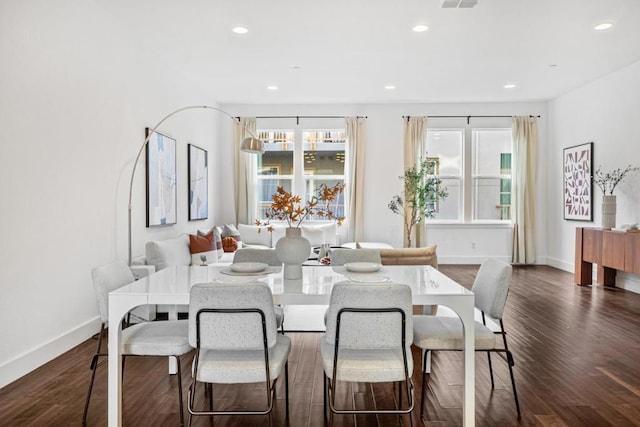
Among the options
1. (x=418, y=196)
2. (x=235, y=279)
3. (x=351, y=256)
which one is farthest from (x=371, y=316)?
(x=418, y=196)

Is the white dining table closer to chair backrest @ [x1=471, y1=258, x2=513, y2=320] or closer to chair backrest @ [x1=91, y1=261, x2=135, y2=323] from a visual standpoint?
chair backrest @ [x1=91, y1=261, x2=135, y2=323]

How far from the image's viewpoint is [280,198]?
258 cm

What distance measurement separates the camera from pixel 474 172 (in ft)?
26.8

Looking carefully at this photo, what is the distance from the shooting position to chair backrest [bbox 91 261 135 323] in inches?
93.2

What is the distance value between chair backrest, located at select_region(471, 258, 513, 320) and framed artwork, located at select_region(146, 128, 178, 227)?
3.59 metres

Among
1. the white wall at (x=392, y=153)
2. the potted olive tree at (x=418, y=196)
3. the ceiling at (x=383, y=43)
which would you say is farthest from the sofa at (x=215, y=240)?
the ceiling at (x=383, y=43)

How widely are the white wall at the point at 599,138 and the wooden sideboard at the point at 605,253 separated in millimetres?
329

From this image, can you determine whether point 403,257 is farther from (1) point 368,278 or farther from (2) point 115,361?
(2) point 115,361

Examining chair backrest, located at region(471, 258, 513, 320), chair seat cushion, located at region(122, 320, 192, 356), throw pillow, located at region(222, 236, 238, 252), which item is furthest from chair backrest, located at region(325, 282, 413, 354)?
throw pillow, located at region(222, 236, 238, 252)

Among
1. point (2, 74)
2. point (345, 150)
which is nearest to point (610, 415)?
point (2, 74)

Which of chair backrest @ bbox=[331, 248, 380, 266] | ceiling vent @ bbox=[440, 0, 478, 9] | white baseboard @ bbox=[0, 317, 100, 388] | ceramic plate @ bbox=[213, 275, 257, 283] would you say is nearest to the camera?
ceramic plate @ bbox=[213, 275, 257, 283]

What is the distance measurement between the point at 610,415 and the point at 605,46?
14.0 ft

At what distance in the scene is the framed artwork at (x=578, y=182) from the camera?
21.9 feet

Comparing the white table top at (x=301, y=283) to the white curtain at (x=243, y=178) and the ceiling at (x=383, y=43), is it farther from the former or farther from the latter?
the white curtain at (x=243, y=178)
